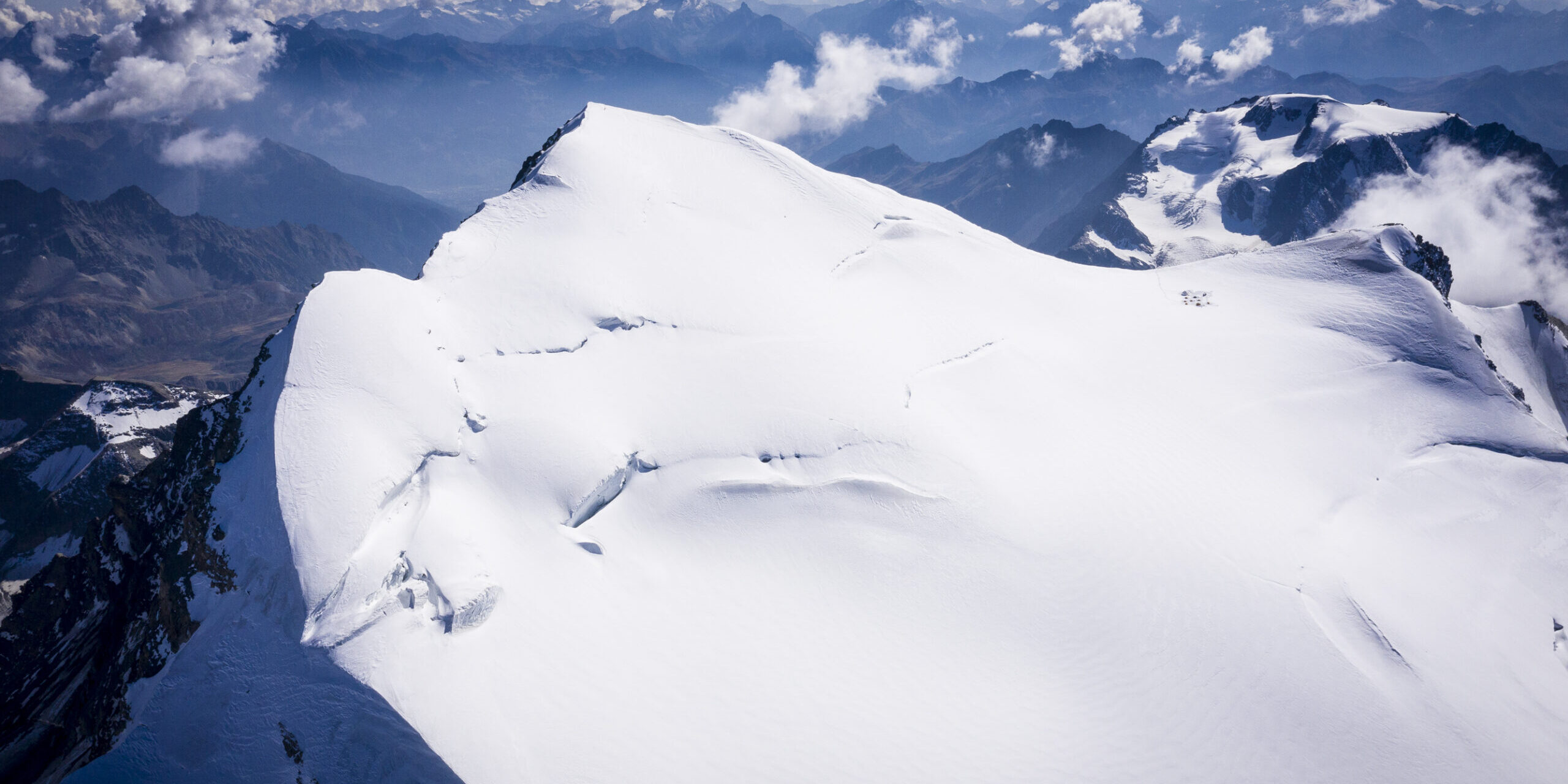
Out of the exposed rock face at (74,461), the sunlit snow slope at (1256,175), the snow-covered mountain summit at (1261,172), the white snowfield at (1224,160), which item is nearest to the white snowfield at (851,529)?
the exposed rock face at (74,461)

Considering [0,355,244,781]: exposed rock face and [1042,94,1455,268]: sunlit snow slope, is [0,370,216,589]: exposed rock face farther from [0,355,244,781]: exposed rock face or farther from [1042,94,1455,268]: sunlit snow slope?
[1042,94,1455,268]: sunlit snow slope

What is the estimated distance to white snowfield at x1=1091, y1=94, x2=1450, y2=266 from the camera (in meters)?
126

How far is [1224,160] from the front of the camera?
140m

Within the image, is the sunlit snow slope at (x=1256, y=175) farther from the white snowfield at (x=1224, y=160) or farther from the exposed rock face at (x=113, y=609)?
the exposed rock face at (x=113, y=609)

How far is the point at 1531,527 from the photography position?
16.6 metres

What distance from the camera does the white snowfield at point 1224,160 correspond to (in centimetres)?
12556

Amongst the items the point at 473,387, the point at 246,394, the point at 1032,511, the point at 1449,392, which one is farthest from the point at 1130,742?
the point at 246,394

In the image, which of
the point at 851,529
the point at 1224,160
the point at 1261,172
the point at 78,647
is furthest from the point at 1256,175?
the point at 78,647

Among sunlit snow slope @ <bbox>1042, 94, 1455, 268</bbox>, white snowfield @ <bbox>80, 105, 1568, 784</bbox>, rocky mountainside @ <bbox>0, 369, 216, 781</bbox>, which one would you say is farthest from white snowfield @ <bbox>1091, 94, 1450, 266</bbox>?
rocky mountainside @ <bbox>0, 369, 216, 781</bbox>

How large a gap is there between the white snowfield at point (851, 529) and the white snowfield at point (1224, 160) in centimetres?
12523

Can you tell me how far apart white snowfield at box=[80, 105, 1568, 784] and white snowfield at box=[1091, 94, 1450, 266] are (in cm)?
12523

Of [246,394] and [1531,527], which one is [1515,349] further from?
[246,394]

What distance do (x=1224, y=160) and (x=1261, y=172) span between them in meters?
13.2

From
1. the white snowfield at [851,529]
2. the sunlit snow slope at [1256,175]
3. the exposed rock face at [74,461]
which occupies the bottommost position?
the exposed rock face at [74,461]
